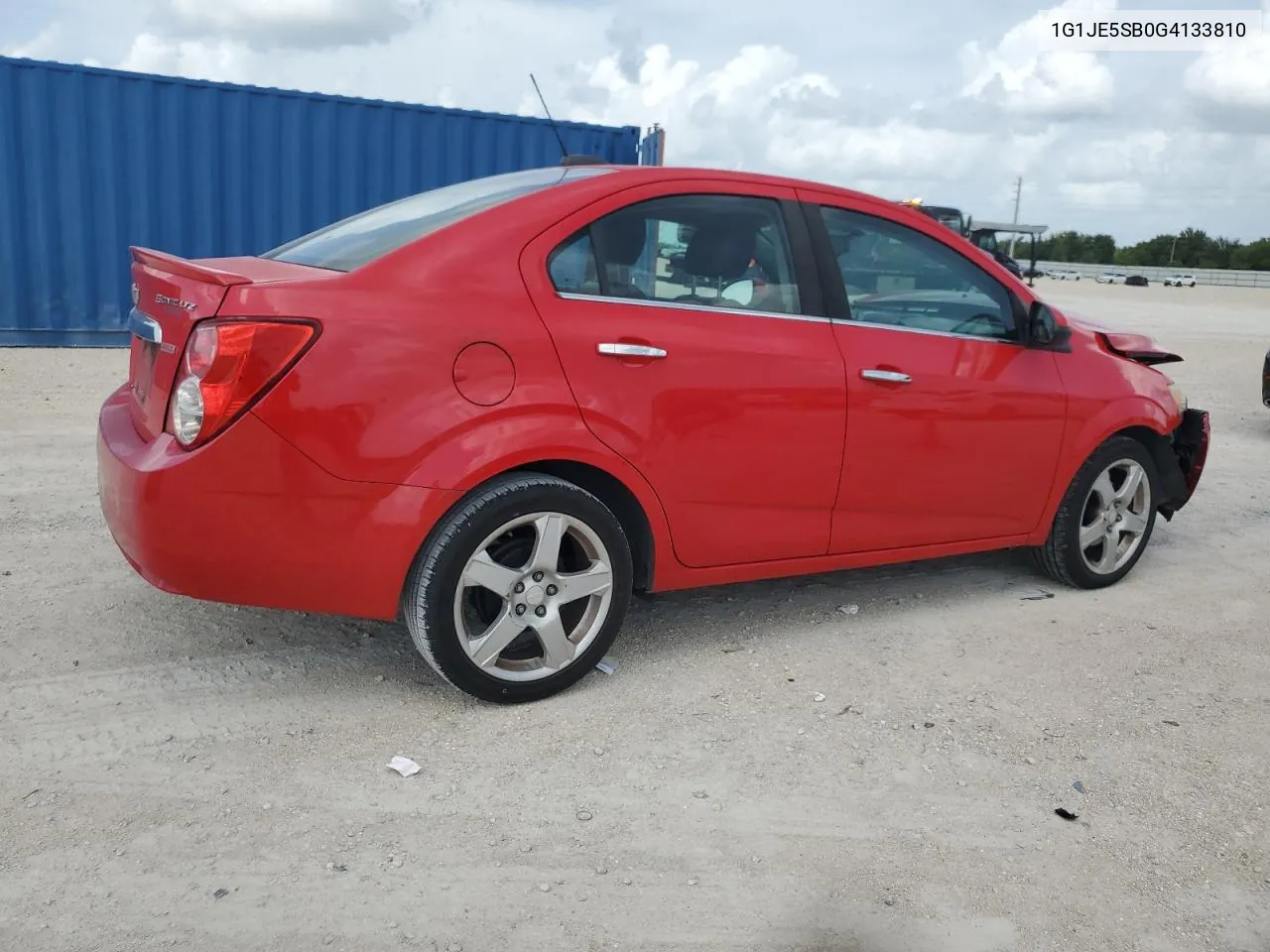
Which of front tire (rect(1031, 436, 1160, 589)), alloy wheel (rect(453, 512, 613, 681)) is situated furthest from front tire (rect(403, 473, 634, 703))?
front tire (rect(1031, 436, 1160, 589))

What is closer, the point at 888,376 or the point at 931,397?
the point at 888,376

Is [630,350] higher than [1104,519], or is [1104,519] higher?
[630,350]

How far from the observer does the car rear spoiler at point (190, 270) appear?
2982 millimetres

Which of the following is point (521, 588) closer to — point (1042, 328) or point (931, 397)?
point (931, 397)

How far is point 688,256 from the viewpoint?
12.0 ft

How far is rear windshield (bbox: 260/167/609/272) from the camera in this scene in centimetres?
336

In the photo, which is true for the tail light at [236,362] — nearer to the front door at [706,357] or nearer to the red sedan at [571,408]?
the red sedan at [571,408]

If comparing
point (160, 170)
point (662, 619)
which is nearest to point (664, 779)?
point (662, 619)

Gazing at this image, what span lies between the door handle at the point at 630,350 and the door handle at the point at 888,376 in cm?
84

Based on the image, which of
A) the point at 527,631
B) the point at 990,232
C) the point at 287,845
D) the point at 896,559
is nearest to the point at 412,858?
the point at 287,845

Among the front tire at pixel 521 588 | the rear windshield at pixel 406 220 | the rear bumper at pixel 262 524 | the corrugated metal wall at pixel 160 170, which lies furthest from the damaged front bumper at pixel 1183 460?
the corrugated metal wall at pixel 160 170

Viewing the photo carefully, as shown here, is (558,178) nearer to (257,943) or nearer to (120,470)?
(120,470)

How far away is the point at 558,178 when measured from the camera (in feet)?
12.1

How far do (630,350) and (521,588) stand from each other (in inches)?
31.8
